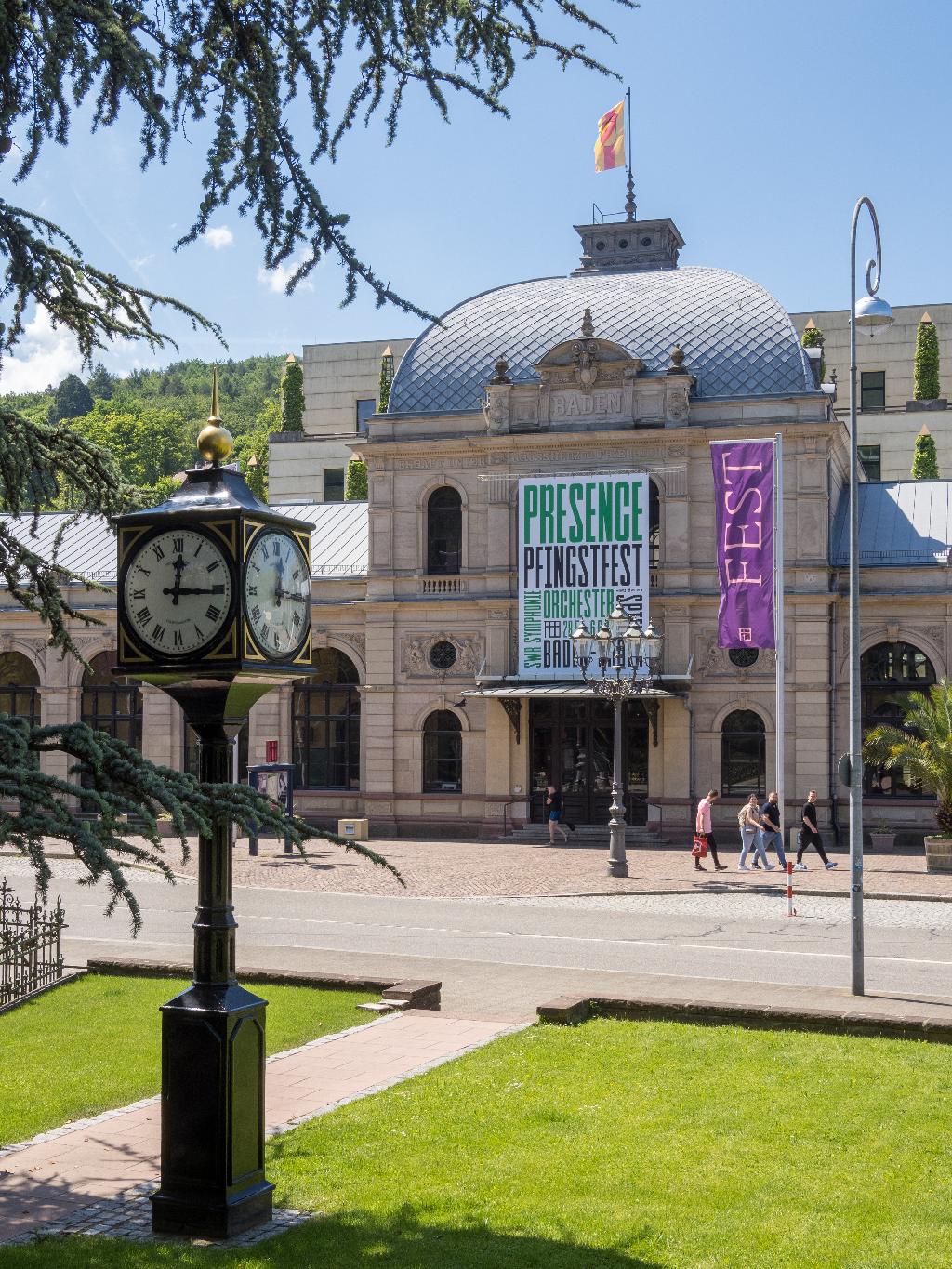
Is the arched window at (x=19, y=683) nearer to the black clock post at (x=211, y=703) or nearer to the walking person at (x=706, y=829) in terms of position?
the walking person at (x=706, y=829)

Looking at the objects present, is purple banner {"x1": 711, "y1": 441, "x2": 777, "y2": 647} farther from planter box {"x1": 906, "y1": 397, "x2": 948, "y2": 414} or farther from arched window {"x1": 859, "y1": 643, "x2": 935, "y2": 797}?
planter box {"x1": 906, "y1": 397, "x2": 948, "y2": 414}

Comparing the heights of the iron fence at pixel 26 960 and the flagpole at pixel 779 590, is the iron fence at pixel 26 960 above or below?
below

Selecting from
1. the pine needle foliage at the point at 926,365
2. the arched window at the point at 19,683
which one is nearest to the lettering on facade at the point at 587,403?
the arched window at the point at 19,683

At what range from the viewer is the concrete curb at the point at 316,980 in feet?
51.9

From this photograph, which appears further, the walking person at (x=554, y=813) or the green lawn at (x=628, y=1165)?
the walking person at (x=554, y=813)

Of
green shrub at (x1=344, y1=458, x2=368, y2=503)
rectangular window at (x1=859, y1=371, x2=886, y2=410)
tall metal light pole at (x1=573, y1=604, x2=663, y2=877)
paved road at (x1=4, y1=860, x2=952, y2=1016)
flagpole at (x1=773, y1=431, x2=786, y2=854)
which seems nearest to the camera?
paved road at (x1=4, y1=860, x2=952, y2=1016)

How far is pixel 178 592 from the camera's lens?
8648 millimetres

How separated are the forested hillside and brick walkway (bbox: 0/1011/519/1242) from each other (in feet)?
134

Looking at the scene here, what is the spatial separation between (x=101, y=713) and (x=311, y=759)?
7058 mm

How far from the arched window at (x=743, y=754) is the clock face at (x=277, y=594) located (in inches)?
1263

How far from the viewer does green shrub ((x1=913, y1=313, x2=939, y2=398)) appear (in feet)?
206

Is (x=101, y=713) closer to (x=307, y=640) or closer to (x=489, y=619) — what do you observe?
(x=489, y=619)

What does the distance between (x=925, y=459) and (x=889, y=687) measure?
2196 cm

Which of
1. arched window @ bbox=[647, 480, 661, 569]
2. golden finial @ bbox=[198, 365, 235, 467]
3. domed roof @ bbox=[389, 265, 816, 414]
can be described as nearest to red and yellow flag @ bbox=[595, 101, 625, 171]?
domed roof @ bbox=[389, 265, 816, 414]
